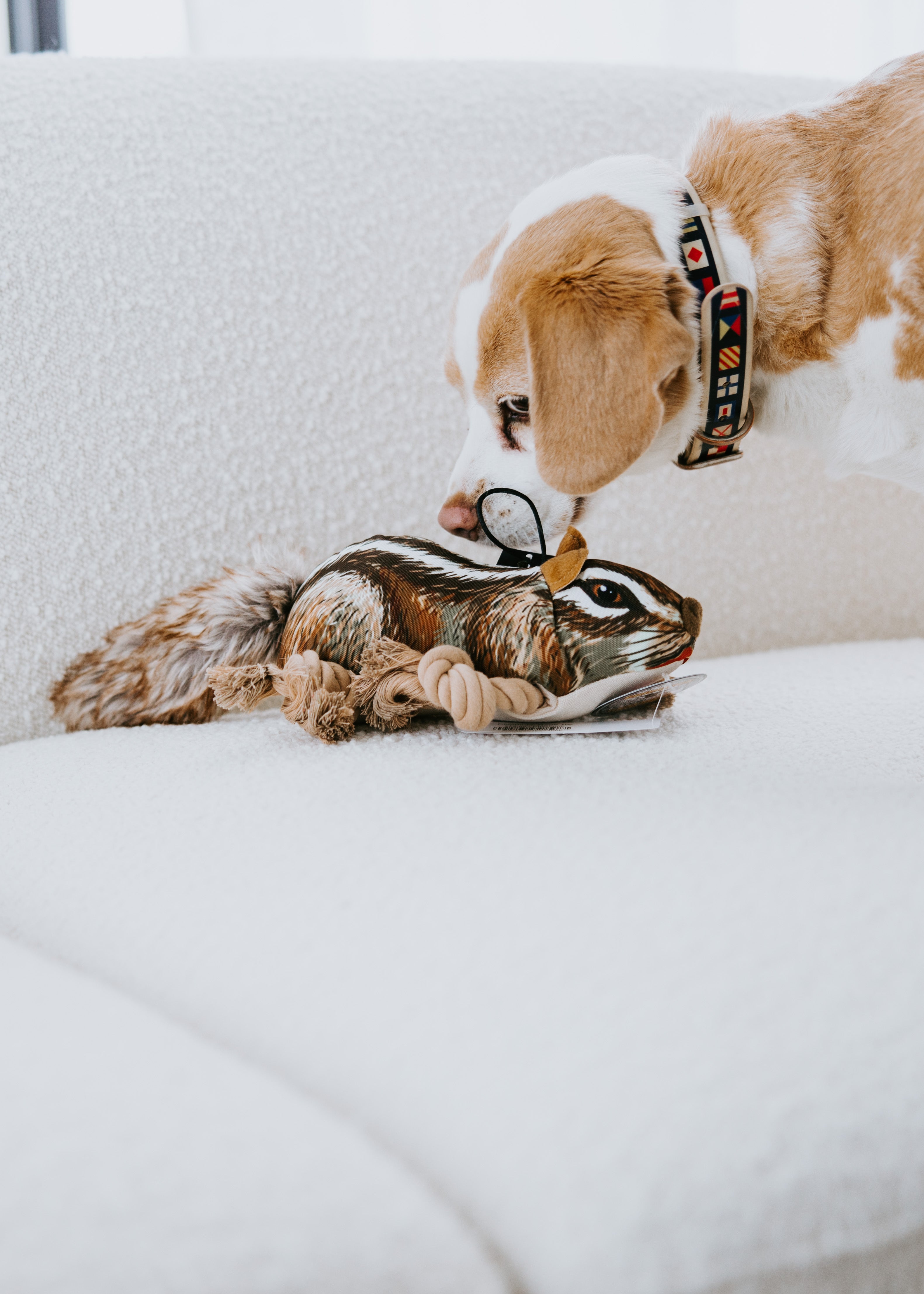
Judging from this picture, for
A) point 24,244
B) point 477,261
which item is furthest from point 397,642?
point 24,244

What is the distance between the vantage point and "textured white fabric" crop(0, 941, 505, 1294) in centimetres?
35

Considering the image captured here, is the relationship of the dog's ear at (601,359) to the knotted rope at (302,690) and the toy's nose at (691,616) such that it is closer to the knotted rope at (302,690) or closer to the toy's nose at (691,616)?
the toy's nose at (691,616)

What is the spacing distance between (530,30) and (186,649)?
174cm

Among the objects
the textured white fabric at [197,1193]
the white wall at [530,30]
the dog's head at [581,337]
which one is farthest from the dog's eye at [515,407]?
the white wall at [530,30]

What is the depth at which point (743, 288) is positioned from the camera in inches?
34.6

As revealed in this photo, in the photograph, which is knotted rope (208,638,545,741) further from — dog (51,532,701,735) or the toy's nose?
the toy's nose

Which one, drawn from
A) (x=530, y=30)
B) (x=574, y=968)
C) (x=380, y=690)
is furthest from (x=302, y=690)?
(x=530, y=30)

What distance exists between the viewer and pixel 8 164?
1113 millimetres

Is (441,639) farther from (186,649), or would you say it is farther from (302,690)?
(186,649)

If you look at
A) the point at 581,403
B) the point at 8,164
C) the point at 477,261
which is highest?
the point at 8,164

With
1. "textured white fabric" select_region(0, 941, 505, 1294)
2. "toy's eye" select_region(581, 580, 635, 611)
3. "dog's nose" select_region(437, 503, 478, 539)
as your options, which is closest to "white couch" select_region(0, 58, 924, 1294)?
"textured white fabric" select_region(0, 941, 505, 1294)

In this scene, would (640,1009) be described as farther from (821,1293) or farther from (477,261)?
(477,261)

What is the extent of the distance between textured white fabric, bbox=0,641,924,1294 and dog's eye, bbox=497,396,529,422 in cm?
34

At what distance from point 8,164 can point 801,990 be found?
1.11 meters
